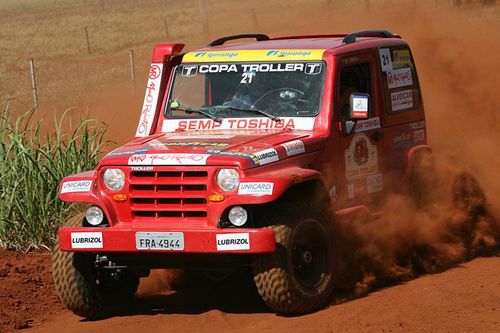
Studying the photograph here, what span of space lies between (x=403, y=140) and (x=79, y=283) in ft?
10.6

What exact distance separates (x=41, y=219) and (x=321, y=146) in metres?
3.23

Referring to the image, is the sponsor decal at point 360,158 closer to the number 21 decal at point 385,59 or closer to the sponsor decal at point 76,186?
the number 21 decal at point 385,59

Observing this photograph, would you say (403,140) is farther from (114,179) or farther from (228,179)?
(114,179)

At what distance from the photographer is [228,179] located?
26.5ft

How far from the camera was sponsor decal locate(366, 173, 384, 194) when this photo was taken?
944 centimetres

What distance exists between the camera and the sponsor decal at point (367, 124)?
30.6 ft

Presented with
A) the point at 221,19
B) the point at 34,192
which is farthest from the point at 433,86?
the point at 221,19

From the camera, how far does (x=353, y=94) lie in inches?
357

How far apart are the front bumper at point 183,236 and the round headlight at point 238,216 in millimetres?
161

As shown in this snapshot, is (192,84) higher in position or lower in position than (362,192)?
higher

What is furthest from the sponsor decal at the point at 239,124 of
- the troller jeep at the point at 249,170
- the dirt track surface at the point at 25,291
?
the dirt track surface at the point at 25,291

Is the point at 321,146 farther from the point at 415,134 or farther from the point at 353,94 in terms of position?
the point at 415,134

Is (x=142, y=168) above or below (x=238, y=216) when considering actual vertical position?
above

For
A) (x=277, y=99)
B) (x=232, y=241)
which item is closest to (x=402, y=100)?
(x=277, y=99)
